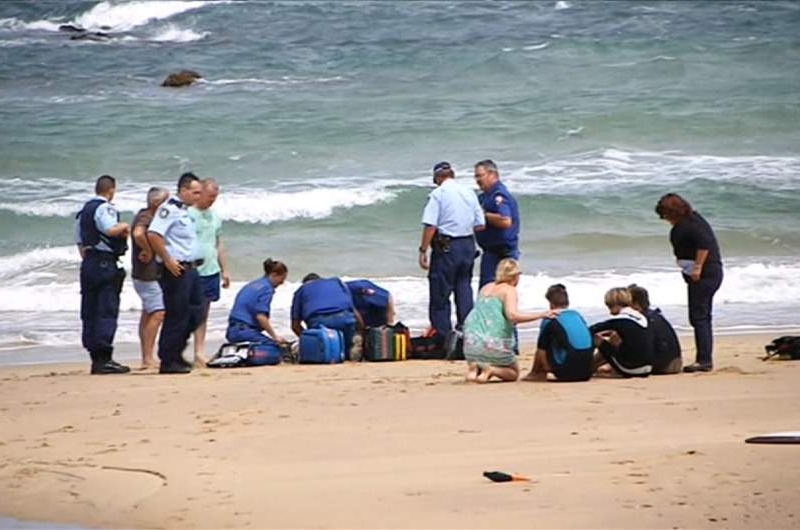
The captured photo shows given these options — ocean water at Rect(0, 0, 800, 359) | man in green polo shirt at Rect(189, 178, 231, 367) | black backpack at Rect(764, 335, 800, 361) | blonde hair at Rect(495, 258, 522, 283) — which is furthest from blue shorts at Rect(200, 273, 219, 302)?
black backpack at Rect(764, 335, 800, 361)

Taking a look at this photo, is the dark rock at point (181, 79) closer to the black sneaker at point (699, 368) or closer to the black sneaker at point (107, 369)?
the black sneaker at point (107, 369)

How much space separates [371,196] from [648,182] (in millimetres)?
3793

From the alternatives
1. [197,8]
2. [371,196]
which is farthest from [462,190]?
[197,8]

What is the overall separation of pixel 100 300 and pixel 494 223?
288 centimetres

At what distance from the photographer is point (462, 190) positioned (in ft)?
44.4

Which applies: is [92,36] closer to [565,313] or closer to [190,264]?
[190,264]

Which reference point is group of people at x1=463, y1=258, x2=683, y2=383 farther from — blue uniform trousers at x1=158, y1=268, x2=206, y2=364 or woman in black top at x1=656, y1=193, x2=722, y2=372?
blue uniform trousers at x1=158, y1=268, x2=206, y2=364

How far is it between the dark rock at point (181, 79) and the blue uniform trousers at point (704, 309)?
21.6 meters

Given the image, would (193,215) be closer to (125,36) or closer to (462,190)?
(462,190)

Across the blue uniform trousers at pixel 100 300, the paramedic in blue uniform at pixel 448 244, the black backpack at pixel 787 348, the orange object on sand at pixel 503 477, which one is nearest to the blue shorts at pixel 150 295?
the blue uniform trousers at pixel 100 300

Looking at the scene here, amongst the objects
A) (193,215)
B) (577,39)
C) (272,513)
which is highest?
(577,39)

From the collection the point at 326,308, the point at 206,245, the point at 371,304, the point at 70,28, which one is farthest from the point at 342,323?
the point at 70,28

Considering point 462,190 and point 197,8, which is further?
point 197,8

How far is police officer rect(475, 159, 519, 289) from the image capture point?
13516mm
